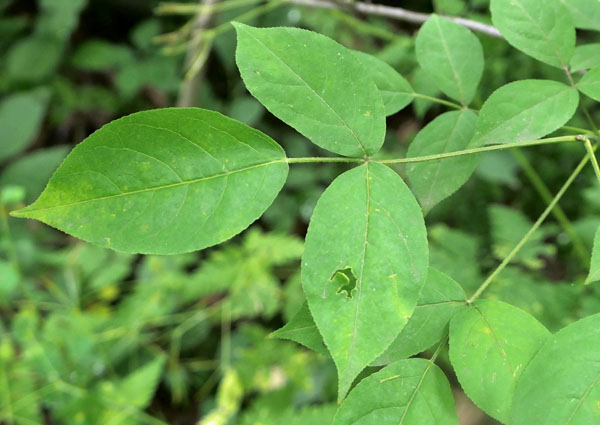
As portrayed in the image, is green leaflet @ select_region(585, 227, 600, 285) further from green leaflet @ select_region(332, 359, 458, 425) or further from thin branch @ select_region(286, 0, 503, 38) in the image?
thin branch @ select_region(286, 0, 503, 38)

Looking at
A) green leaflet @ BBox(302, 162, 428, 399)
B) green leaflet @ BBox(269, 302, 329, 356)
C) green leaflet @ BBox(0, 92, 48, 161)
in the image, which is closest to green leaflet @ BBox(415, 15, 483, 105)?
green leaflet @ BBox(302, 162, 428, 399)

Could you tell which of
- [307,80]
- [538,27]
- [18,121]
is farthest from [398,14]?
[18,121]

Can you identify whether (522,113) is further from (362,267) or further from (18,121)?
(18,121)

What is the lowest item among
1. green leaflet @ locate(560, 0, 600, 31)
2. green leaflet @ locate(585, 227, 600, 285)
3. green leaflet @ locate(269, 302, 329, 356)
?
green leaflet @ locate(269, 302, 329, 356)

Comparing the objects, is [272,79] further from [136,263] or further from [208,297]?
[136,263]

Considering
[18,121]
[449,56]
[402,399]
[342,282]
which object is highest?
[449,56]

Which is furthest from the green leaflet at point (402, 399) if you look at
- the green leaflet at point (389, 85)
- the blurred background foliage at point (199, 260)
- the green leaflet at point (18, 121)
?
the green leaflet at point (18, 121)
